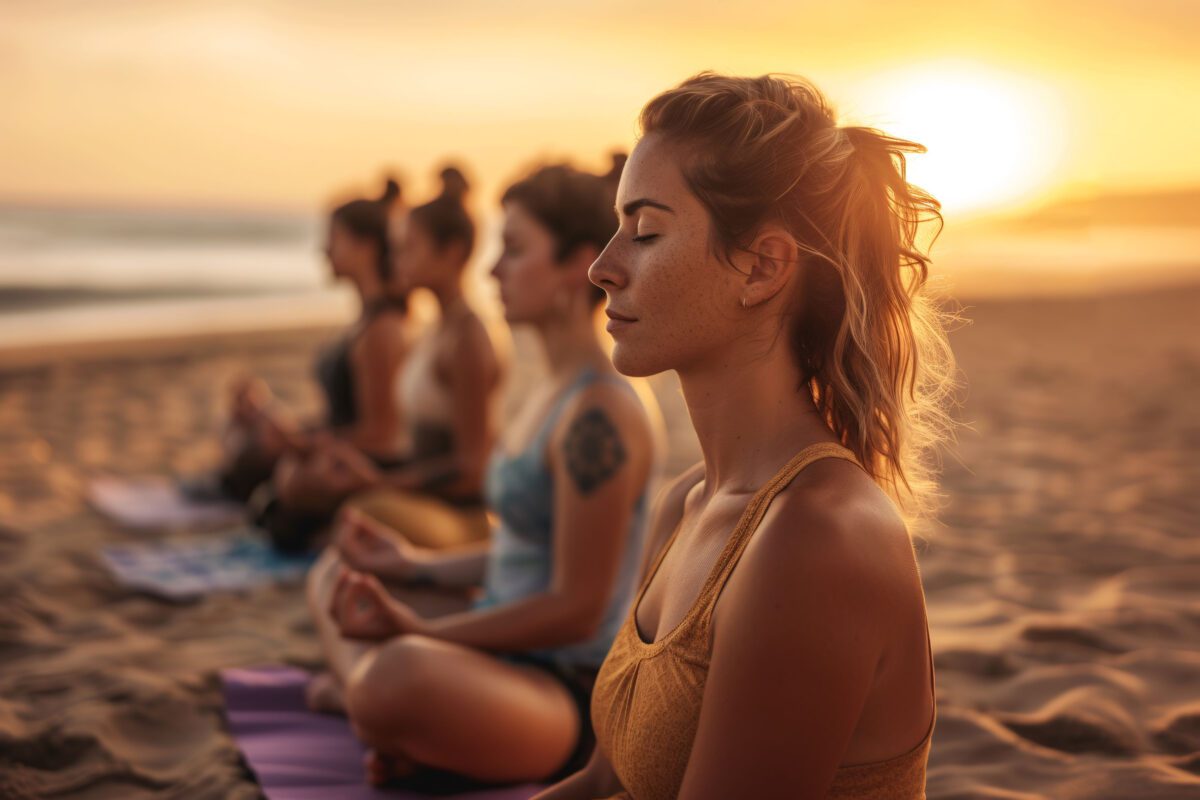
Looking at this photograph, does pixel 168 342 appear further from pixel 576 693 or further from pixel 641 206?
pixel 641 206

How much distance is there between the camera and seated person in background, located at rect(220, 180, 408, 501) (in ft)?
17.9

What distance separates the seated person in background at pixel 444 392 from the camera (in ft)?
14.5

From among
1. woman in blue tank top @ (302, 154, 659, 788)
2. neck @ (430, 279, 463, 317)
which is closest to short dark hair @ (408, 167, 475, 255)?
neck @ (430, 279, 463, 317)

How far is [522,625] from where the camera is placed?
9.00ft

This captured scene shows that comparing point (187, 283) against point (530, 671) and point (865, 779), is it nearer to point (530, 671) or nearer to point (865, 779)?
point (530, 671)

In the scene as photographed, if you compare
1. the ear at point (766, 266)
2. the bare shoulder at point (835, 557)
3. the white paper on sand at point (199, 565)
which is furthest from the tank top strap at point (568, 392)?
the white paper on sand at point (199, 565)

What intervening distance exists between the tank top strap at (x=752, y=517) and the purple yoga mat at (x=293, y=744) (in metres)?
1.42

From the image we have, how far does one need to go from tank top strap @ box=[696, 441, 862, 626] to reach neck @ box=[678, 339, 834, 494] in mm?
54

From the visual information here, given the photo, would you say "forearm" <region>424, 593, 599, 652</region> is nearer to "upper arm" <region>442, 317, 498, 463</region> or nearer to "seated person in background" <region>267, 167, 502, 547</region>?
"seated person in background" <region>267, 167, 502, 547</region>

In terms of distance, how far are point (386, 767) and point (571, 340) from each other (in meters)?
1.22

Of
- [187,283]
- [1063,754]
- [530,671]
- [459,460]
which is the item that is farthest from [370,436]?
[187,283]

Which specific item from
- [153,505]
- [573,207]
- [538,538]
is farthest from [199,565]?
[573,207]

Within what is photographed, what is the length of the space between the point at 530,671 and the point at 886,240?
1.62 metres

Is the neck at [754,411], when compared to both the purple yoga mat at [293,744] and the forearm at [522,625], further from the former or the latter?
the purple yoga mat at [293,744]
